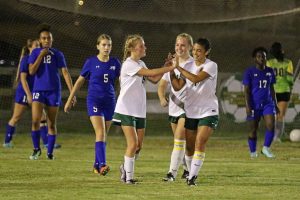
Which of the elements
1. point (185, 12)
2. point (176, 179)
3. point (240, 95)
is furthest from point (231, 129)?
point (176, 179)

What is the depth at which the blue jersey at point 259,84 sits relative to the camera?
17.2 meters

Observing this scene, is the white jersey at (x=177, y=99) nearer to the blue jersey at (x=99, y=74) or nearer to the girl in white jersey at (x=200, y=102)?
the girl in white jersey at (x=200, y=102)

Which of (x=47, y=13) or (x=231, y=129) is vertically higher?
(x=47, y=13)

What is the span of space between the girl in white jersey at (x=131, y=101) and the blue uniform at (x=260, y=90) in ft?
17.4

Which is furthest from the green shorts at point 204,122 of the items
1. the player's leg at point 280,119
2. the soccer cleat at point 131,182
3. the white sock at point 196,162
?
the player's leg at point 280,119

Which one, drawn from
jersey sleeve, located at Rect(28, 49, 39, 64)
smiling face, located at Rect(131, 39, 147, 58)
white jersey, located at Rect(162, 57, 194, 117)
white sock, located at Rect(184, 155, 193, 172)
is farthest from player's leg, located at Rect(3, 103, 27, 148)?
smiling face, located at Rect(131, 39, 147, 58)

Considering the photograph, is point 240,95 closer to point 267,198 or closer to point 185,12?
point 185,12

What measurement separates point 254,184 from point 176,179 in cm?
111

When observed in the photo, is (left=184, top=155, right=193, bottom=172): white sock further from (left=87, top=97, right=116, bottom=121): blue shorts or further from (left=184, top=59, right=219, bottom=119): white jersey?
(left=87, top=97, right=116, bottom=121): blue shorts

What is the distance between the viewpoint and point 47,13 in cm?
2173

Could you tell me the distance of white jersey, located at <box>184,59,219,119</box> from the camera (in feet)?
38.3

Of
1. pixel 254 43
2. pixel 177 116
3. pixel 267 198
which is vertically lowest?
pixel 267 198

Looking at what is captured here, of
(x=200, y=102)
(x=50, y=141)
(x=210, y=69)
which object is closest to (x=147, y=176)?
(x=200, y=102)

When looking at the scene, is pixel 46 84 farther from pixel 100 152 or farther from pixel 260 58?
pixel 260 58
